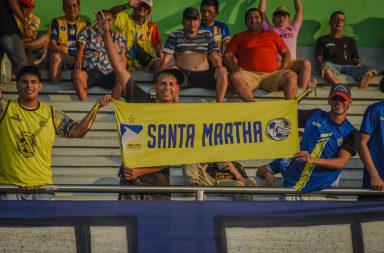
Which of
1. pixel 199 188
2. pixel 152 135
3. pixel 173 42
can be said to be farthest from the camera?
pixel 173 42

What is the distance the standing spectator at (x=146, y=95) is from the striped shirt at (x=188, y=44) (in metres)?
1.53

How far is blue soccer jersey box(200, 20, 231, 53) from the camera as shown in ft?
43.1

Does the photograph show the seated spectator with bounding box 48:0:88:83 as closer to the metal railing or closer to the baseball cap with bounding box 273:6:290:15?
the baseball cap with bounding box 273:6:290:15

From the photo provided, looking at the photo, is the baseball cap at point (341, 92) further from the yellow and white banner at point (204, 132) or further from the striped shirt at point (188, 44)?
the striped shirt at point (188, 44)

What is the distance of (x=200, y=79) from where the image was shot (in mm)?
12203

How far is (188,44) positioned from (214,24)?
0.99m

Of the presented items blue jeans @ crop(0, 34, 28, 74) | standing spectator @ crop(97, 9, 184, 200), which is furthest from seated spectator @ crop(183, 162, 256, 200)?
blue jeans @ crop(0, 34, 28, 74)

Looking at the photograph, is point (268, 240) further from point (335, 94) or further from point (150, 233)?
point (335, 94)

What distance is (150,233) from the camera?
29.5 ft

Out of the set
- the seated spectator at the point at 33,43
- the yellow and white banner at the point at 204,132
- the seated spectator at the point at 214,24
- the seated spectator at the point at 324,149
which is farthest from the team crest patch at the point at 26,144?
the seated spectator at the point at 214,24

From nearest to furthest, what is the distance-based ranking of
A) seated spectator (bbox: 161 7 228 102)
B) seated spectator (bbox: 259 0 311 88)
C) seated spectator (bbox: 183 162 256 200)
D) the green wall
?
seated spectator (bbox: 183 162 256 200) < seated spectator (bbox: 161 7 228 102) < seated spectator (bbox: 259 0 311 88) < the green wall

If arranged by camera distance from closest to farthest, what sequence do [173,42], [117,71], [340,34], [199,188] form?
[199,188] < [117,71] < [173,42] < [340,34]

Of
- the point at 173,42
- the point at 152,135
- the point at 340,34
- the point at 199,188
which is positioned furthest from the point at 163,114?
the point at 340,34

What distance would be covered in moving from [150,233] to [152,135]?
3.14 feet
